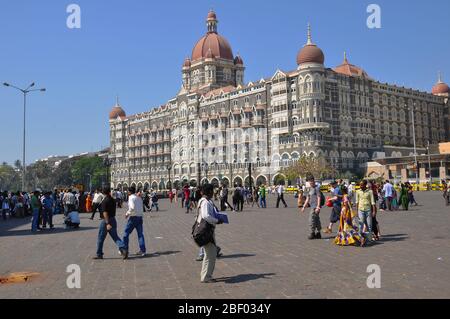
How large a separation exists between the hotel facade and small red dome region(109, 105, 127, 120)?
12228 millimetres

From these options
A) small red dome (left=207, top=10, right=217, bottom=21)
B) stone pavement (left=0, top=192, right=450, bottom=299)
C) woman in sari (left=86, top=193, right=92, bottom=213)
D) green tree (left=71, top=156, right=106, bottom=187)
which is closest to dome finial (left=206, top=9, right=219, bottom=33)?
small red dome (left=207, top=10, right=217, bottom=21)

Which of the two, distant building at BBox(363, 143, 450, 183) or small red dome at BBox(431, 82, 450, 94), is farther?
small red dome at BBox(431, 82, 450, 94)

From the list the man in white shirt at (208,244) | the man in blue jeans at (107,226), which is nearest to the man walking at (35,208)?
the man in blue jeans at (107,226)

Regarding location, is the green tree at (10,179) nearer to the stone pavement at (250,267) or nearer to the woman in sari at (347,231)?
the stone pavement at (250,267)

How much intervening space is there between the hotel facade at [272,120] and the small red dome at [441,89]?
0.23m

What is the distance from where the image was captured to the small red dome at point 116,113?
10818 cm

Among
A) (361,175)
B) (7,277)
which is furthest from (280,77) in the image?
(7,277)

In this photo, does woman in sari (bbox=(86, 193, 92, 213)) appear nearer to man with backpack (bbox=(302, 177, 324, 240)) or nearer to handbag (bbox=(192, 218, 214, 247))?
man with backpack (bbox=(302, 177, 324, 240))

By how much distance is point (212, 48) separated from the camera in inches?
3378

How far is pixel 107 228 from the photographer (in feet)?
32.4

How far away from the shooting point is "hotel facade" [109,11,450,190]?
64.2 metres

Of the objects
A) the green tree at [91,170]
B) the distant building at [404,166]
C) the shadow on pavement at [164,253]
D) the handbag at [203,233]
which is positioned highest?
the green tree at [91,170]

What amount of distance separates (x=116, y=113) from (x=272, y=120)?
51125 mm
